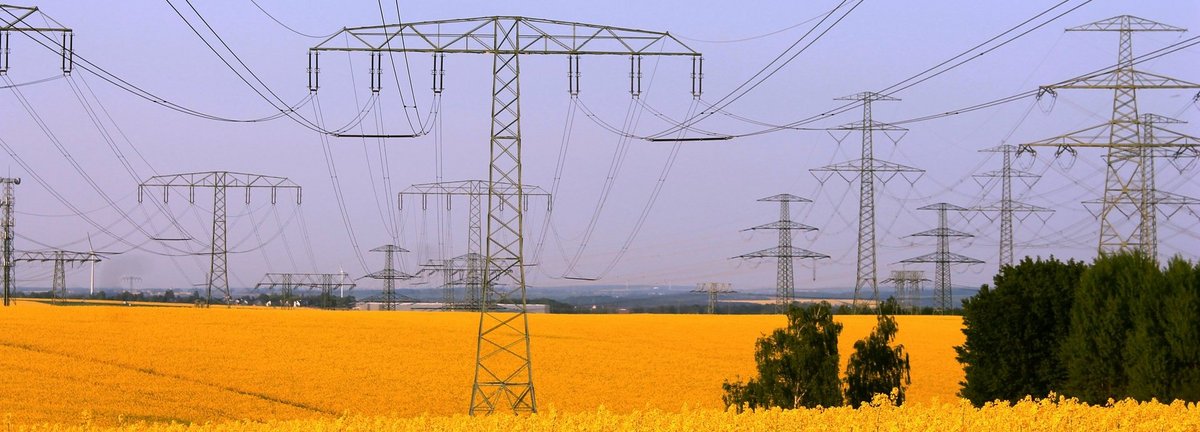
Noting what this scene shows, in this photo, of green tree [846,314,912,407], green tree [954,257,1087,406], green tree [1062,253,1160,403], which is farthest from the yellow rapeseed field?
green tree [1062,253,1160,403]

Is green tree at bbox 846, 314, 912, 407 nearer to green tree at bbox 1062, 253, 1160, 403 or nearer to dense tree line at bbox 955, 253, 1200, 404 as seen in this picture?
dense tree line at bbox 955, 253, 1200, 404

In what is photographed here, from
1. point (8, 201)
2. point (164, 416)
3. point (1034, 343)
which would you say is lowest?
point (164, 416)

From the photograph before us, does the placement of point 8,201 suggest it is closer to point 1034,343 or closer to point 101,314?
point 101,314

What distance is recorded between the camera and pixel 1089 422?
16391 mm

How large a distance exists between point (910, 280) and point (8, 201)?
90.3 m

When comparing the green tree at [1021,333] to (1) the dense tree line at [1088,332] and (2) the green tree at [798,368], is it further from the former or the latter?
(2) the green tree at [798,368]

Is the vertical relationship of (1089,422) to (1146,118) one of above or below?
below

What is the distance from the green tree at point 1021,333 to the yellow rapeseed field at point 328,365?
214 cm

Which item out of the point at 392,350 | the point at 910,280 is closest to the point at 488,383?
the point at 392,350

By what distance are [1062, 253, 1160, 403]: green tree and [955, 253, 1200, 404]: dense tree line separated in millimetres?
23

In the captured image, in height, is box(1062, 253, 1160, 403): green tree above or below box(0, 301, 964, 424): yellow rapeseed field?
above

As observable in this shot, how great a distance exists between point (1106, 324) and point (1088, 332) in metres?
0.74

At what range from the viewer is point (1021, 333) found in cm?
3338

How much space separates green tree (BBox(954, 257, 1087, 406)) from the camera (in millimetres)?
32938
